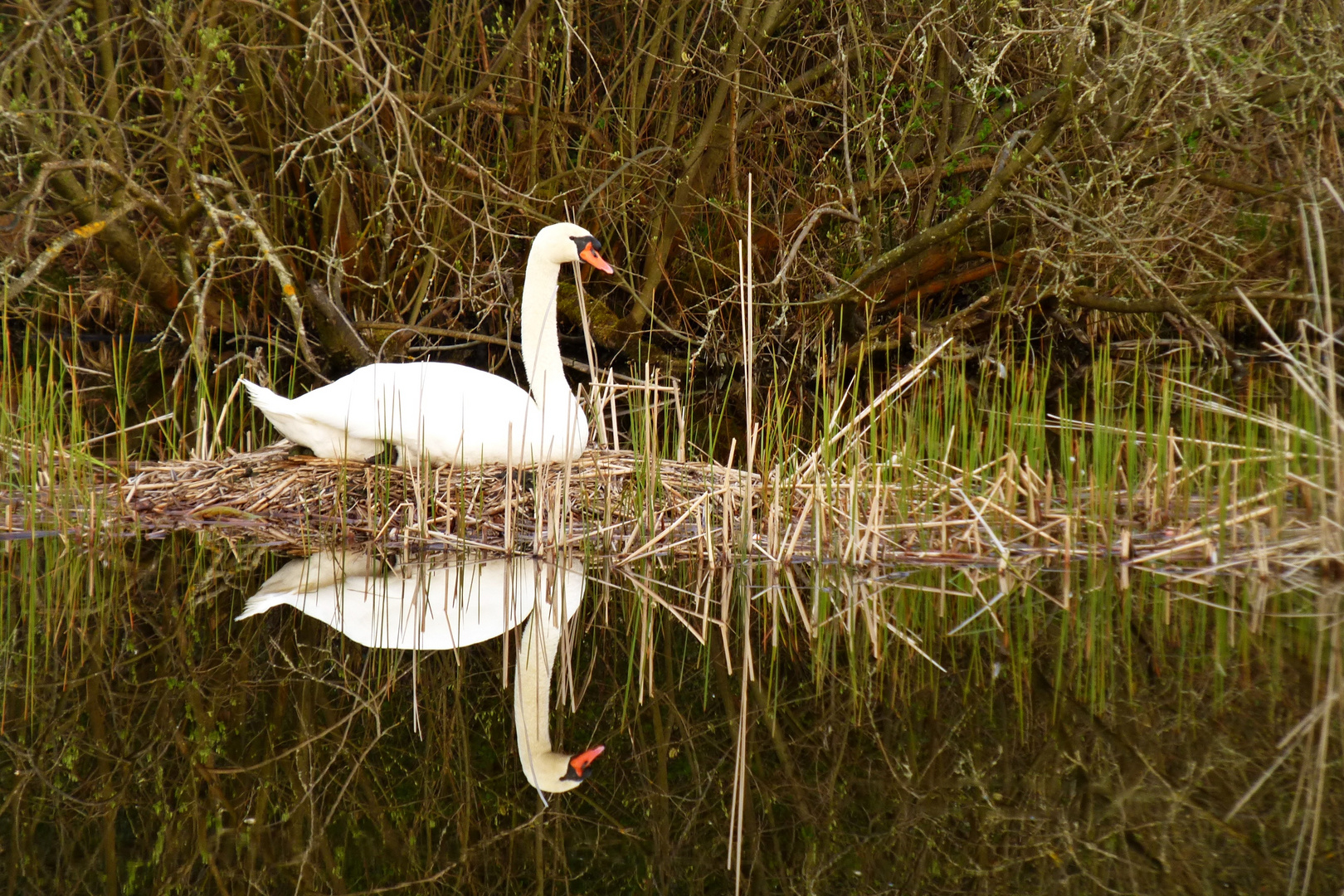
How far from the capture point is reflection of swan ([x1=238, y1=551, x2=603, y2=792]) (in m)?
4.26

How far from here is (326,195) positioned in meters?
10.7

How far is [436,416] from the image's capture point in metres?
6.21

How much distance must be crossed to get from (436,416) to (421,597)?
1416 millimetres

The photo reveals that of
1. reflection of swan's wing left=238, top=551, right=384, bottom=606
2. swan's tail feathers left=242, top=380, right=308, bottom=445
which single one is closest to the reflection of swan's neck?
reflection of swan's wing left=238, top=551, right=384, bottom=606

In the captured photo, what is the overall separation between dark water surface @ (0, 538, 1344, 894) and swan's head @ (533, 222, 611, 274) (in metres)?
2.41

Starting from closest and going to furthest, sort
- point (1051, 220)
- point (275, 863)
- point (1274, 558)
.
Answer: point (275, 863)
point (1274, 558)
point (1051, 220)

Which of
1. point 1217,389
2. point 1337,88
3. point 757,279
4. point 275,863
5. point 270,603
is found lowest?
point 275,863

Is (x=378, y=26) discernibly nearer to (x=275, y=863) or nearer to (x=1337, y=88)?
(x=1337, y=88)

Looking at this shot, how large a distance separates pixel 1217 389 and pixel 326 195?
682 cm

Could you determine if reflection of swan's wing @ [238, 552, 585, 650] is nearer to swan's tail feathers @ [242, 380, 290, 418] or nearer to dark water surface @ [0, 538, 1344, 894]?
dark water surface @ [0, 538, 1344, 894]

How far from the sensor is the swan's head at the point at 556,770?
128 inches

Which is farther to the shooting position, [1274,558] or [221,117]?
[221,117]

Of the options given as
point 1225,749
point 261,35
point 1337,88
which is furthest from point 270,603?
point 1337,88

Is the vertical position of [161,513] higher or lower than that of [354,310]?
lower
